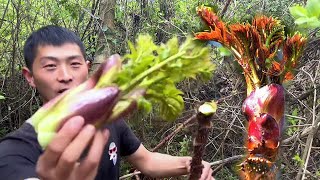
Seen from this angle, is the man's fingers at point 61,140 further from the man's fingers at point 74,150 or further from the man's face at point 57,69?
the man's face at point 57,69

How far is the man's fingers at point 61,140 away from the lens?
3.25 feet

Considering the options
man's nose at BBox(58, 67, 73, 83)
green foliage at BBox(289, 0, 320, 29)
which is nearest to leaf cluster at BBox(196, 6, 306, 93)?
green foliage at BBox(289, 0, 320, 29)

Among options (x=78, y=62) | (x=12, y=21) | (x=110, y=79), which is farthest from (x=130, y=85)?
(x=12, y=21)

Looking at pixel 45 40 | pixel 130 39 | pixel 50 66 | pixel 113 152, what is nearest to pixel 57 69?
pixel 50 66

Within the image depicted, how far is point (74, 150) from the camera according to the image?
992mm

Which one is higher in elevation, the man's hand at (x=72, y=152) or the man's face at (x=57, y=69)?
the man's face at (x=57, y=69)

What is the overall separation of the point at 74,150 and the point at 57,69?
768mm

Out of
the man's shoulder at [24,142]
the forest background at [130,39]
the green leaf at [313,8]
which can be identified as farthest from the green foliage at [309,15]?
the forest background at [130,39]

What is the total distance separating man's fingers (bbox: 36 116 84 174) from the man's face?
65cm

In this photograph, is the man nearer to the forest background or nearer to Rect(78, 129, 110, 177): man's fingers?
Rect(78, 129, 110, 177): man's fingers

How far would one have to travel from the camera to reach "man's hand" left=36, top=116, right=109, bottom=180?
3.26 ft

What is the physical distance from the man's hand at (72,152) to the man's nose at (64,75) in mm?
631

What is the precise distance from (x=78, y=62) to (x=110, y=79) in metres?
0.65

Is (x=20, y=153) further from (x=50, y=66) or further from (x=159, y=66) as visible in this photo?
(x=159, y=66)
